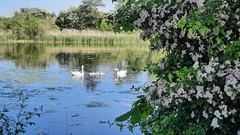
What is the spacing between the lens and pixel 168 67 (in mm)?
3424

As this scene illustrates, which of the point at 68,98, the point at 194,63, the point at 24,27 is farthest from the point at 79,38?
the point at 194,63

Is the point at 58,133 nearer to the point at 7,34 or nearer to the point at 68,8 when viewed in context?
the point at 7,34

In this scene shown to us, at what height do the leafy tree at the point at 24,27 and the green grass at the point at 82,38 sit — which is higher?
the leafy tree at the point at 24,27

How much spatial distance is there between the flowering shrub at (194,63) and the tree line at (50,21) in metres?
35.4

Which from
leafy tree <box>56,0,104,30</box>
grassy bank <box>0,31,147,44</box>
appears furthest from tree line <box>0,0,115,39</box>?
grassy bank <box>0,31,147,44</box>

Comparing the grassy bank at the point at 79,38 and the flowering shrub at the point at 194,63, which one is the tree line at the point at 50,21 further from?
the flowering shrub at the point at 194,63

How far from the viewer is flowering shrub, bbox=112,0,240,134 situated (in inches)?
99.3

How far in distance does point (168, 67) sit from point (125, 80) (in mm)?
9400

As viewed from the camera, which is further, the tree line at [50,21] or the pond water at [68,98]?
the tree line at [50,21]

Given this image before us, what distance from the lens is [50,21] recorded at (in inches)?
2069

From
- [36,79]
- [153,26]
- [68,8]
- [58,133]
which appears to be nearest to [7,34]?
[68,8]

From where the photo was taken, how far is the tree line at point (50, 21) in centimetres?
4141

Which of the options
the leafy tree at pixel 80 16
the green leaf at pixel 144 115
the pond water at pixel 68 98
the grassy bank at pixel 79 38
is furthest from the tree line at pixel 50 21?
the green leaf at pixel 144 115

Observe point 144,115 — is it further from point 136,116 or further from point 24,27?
point 24,27
